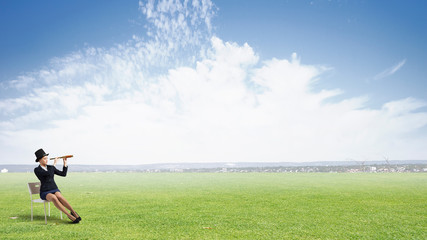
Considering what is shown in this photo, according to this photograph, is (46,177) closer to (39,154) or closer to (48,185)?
(48,185)

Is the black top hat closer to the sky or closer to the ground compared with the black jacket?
closer to the sky

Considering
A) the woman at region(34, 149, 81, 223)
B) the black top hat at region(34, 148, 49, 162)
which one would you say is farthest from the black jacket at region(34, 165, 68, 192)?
the black top hat at region(34, 148, 49, 162)

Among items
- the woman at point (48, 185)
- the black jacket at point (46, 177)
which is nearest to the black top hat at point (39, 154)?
the woman at point (48, 185)

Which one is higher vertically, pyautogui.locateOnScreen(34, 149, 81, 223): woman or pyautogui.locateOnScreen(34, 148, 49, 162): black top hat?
pyautogui.locateOnScreen(34, 148, 49, 162): black top hat

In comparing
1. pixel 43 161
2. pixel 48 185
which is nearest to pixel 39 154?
pixel 43 161

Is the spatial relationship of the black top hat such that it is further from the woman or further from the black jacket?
the black jacket

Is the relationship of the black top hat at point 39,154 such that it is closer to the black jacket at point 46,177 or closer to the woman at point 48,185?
the woman at point 48,185

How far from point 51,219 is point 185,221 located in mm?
4346

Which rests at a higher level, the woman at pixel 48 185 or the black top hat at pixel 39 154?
the black top hat at pixel 39 154

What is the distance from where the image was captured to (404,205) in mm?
11352

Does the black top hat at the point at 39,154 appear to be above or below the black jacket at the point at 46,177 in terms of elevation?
above

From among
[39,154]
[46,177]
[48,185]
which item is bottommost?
[48,185]

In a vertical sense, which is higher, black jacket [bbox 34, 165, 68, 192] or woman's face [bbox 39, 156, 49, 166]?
woman's face [bbox 39, 156, 49, 166]

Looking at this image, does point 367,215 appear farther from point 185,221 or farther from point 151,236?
point 151,236
